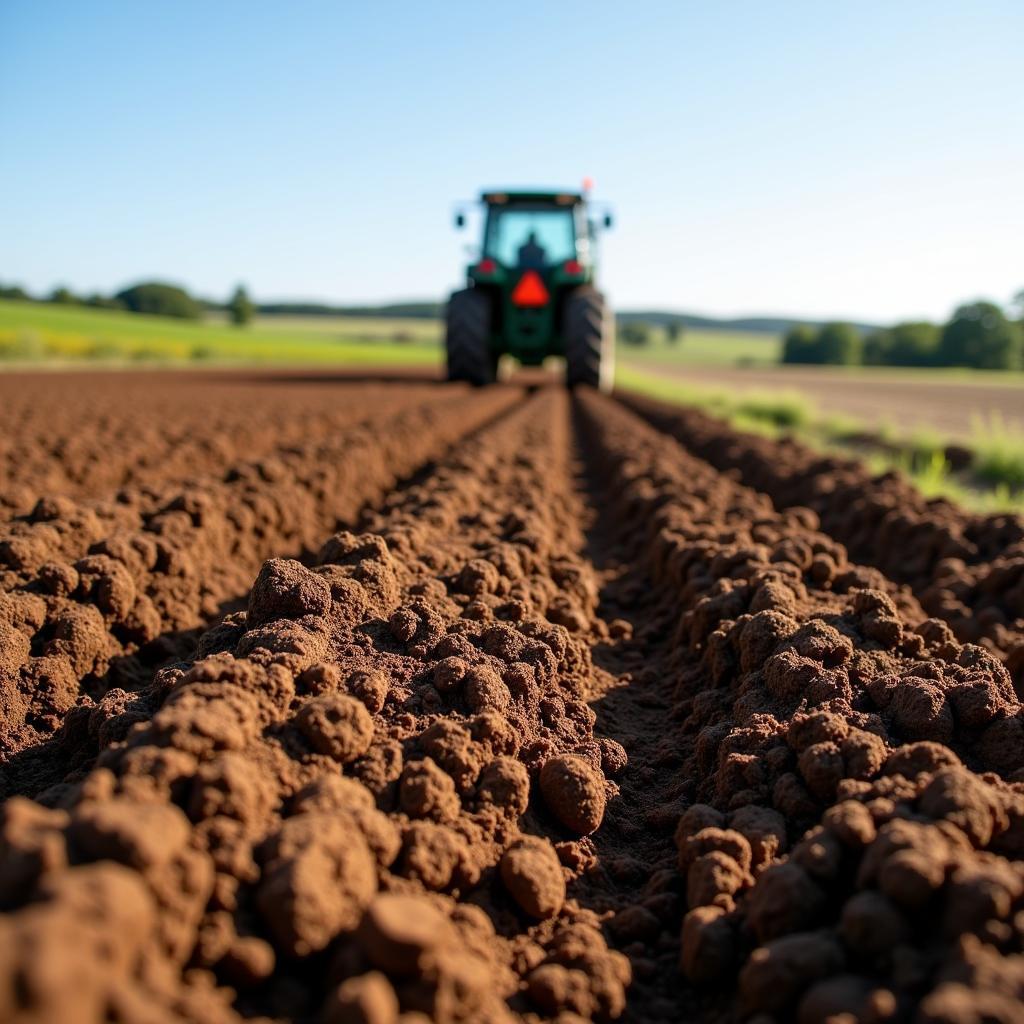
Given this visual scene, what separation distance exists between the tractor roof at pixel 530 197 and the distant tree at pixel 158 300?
66.4 metres

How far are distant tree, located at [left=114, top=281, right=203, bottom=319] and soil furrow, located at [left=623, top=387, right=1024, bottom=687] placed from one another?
242ft

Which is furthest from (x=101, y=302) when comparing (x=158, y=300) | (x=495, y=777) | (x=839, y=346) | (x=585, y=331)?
(x=495, y=777)

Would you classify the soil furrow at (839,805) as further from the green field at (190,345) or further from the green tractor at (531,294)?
the green field at (190,345)

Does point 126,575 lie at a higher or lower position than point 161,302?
lower

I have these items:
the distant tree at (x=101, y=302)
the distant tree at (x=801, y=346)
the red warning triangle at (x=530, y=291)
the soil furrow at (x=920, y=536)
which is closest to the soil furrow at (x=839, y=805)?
the soil furrow at (x=920, y=536)

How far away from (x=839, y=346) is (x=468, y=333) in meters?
60.3

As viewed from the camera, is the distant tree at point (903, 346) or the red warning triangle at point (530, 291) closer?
the red warning triangle at point (530, 291)

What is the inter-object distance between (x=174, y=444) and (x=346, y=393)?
9.28 metres

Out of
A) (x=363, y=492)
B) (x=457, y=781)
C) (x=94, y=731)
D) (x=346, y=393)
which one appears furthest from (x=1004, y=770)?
(x=346, y=393)

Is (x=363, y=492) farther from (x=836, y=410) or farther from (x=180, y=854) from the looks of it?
(x=836, y=410)

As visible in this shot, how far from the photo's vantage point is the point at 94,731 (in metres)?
2.69

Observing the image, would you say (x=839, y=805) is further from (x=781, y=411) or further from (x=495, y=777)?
(x=781, y=411)

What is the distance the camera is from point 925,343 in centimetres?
6481

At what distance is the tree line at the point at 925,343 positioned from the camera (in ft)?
183
